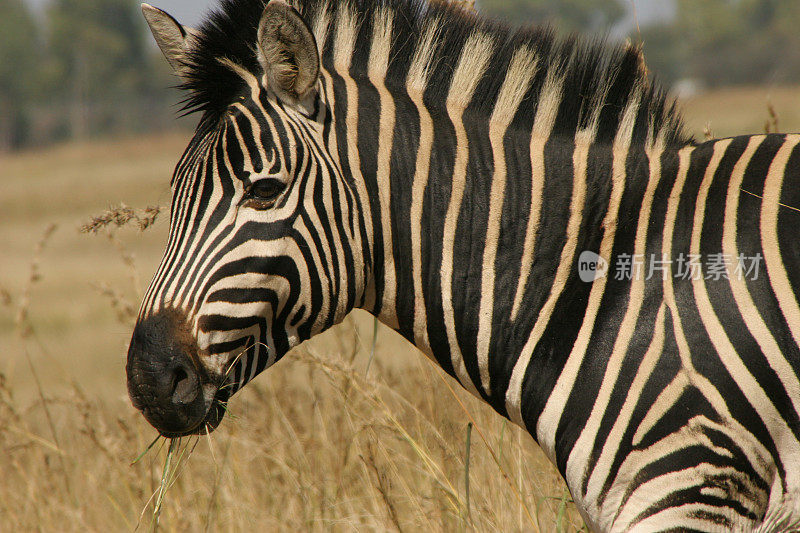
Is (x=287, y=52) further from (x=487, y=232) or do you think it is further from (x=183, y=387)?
(x=183, y=387)

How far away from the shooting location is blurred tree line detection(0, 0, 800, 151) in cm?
6612

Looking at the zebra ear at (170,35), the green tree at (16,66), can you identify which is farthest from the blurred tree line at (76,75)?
the zebra ear at (170,35)

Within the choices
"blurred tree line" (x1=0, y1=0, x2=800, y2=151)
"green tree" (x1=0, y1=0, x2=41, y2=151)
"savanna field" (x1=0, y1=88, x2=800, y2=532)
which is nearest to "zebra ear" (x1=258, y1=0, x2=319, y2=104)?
"savanna field" (x1=0, y1=88, x2=800, y2=532)

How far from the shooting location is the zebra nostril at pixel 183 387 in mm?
2506

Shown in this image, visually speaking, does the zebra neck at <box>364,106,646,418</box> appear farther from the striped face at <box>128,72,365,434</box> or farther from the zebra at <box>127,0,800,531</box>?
the striped face at <box>128,72,365,434</box>

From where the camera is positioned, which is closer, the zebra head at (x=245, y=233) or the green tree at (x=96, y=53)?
the zebra head at (x=245, y=233)

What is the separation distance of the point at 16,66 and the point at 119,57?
18078 mm

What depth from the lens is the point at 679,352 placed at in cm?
239

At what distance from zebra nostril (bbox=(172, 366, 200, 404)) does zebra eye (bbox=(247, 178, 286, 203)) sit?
649mm

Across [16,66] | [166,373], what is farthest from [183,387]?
[16,66]

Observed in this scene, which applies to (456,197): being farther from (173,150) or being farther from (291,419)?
(173,150)

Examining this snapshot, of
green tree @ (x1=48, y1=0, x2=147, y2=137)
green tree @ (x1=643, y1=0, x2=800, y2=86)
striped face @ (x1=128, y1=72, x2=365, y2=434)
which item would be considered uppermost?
green tree @ (x1=643, y1=0, x2=800, y2=86)

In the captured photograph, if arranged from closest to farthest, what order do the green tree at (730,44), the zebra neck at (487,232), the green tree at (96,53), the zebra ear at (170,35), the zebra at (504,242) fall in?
the zebra at (504,242), the zebra neck at (487,232), the zebra ear at (170,35), the green tree at (730,44), the green tree at (96,53)

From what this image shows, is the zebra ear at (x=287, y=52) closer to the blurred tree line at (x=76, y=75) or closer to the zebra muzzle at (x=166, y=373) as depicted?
the zebra muzzle at (x=166, y=373)
